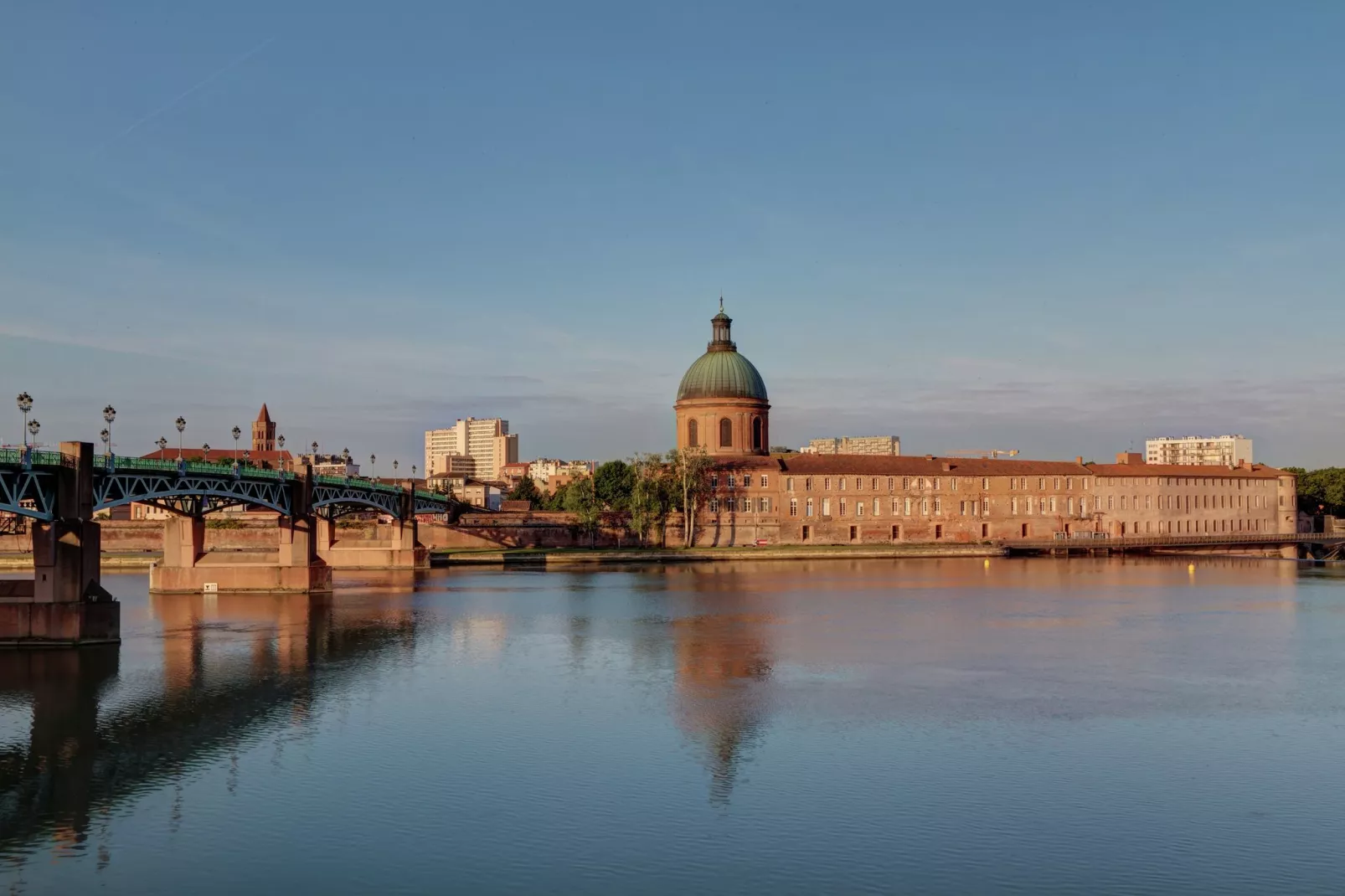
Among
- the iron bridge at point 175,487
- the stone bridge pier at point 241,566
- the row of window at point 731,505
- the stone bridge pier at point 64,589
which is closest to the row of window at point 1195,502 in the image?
the row of window at point 731,505

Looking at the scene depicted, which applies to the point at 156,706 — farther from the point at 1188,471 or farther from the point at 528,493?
the point at 528,493

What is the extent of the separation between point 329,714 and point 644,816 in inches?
589

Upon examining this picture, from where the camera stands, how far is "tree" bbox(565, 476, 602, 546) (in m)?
125

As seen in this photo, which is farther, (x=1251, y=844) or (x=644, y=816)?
(x=644, y=816)

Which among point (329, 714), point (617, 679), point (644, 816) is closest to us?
point (644, 816)

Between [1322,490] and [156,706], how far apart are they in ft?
509

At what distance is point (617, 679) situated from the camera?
4428 centimetres

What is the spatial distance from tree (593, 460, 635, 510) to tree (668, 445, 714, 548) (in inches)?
189

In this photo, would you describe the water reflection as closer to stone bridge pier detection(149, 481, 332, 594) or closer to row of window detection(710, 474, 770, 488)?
stone bridge pier detection(149, 481, 332, 594)

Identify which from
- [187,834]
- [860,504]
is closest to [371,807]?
[187,834]

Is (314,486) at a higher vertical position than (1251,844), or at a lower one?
higher

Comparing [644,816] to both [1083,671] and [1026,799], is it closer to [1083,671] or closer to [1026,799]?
[1026,799]

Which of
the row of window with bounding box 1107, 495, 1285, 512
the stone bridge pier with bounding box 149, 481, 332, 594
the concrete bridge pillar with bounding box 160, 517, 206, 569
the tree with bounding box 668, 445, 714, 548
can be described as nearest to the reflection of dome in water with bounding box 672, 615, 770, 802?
the stone bridge pier with bounding box 149, 481, 332, 594

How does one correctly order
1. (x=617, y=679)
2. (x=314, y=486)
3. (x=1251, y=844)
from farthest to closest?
1. (x=314, y=486)
2. (x=617, y=679)
3. (x=1251, y=844)
